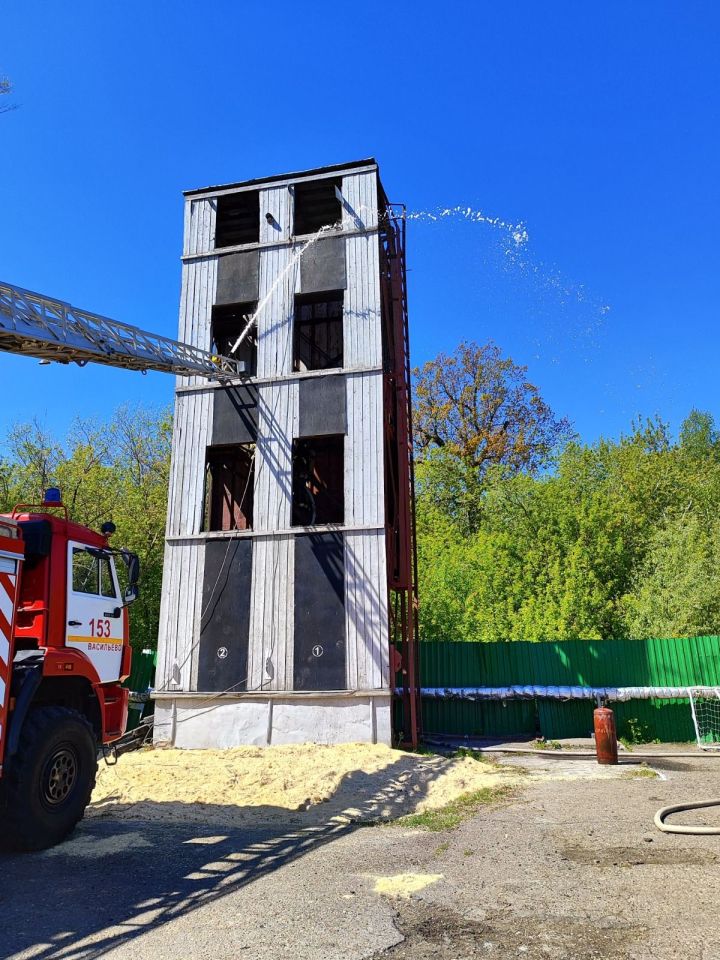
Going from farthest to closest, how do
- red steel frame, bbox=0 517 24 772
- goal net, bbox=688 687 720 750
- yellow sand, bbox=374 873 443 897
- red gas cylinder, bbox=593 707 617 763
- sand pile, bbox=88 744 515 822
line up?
goal net, bbox=688 687 720 750 → red gas cylinder, bbox=593 707 617 763 → sand pile, bbox=88 744 515 822 → red steel frame, bbox=0 517 24 772 → yellow sand, bbox=374 873 443 897

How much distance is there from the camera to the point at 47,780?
26.0 ft

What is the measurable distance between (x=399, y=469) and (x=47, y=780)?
1184cm

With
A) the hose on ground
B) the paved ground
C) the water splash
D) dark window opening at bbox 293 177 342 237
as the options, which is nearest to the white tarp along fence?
the hose on ground

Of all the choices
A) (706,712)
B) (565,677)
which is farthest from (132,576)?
(706,712)

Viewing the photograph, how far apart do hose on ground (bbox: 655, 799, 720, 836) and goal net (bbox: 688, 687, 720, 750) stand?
7872 millimetres

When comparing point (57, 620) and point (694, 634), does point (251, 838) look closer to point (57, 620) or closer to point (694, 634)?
point (57, 620)

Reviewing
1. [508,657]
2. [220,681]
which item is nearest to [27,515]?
[220,681]

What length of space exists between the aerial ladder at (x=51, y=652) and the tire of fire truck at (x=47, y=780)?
0.04 feet

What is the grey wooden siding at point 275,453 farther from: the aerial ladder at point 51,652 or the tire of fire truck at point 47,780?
the tire of fire truck at point 47,780

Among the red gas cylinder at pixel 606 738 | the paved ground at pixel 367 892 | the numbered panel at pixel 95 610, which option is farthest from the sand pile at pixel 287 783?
the numbered panel at pixel 95 610

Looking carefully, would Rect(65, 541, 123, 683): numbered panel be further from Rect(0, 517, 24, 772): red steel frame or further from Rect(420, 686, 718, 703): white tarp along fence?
Rect(420, 686, 718, 703): white tarp along fence

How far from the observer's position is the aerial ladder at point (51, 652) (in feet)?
24.8

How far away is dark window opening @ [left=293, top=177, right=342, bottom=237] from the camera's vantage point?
18828 mm

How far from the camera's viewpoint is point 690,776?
40.4 ft
